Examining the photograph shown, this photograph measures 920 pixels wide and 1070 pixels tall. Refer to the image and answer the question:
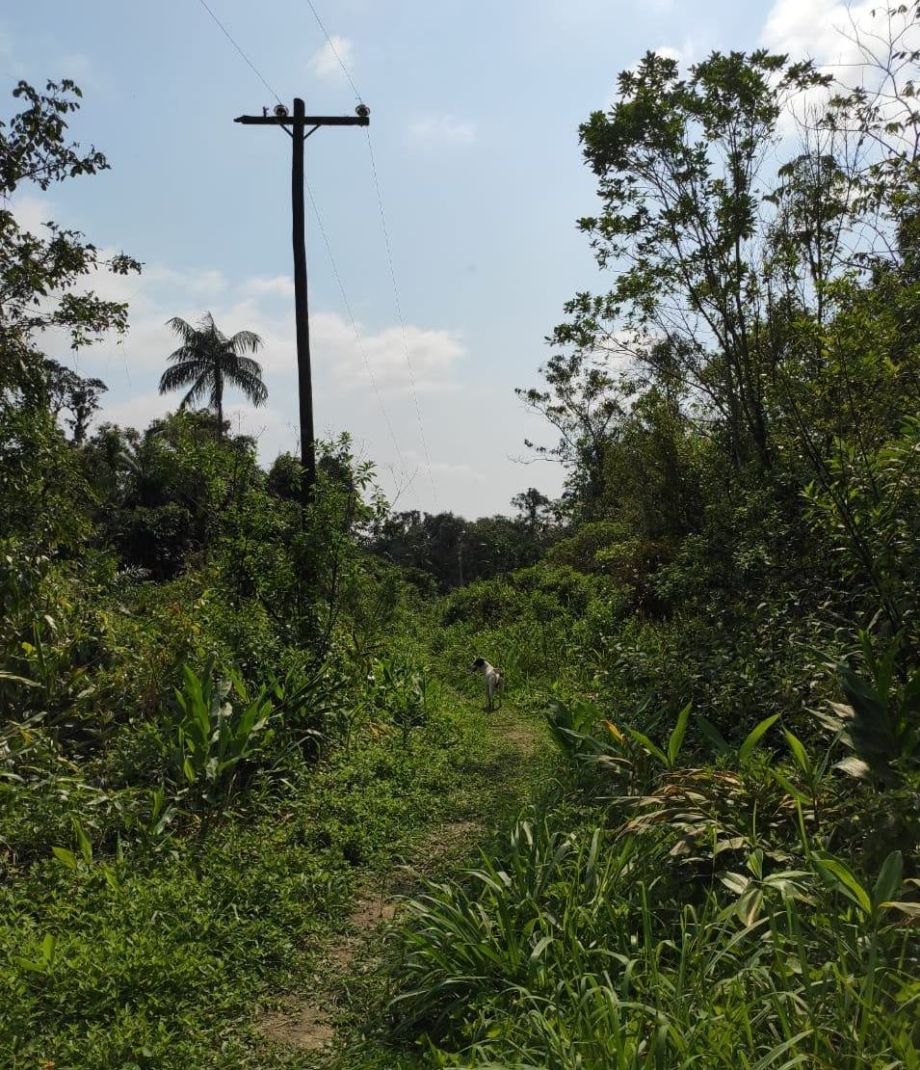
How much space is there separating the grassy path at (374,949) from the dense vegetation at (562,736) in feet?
0.16

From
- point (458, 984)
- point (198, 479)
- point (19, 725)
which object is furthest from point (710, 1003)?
point (198, 479)

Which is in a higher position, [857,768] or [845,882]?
[857,768]

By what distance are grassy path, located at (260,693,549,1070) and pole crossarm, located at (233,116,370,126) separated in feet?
25.2

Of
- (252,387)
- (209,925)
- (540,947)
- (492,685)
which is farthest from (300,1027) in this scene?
(252,387)

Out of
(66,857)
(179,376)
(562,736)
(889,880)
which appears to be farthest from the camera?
(179,376)

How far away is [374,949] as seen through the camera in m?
3.95

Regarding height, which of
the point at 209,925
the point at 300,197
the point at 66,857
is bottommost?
the point at 209,925

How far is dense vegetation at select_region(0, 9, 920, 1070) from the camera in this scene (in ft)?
9.37

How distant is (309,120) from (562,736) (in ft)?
25.7

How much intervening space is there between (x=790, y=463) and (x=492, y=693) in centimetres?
552

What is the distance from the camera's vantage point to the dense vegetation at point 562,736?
286cm

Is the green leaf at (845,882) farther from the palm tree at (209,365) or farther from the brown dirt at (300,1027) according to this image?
the palm tree at (209,365)

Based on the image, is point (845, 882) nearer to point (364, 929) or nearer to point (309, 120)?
point (364, 929)

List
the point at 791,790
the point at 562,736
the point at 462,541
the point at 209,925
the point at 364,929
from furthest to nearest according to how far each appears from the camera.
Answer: the point at 462,541 → the point at 562,736 → the point at 364,929 → the point at 209,925 → the point at 791,790
